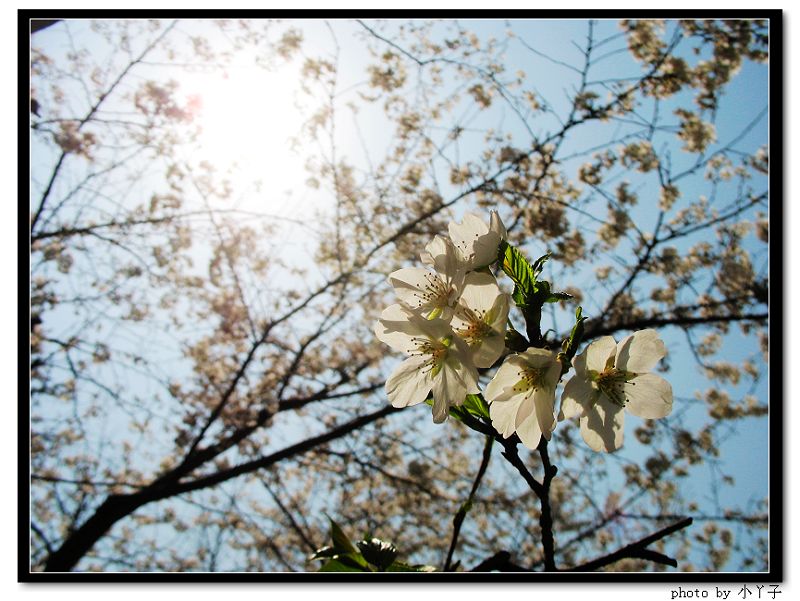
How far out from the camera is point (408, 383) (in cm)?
74

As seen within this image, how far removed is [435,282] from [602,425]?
10.9 inches

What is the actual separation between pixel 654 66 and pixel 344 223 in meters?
2.18

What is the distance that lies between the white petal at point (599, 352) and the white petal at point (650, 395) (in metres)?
0.06

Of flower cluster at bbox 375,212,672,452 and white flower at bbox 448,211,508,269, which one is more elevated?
white flower at bbox 448,211,508,269

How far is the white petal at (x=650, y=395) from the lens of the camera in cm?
69

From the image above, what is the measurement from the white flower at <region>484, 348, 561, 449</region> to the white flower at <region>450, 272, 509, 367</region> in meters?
0.02

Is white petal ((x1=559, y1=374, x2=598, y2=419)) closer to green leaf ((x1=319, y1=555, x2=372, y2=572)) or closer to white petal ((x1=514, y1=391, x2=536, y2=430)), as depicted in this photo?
white petal ((x1=514, y1=391, x2=536, y2=430))

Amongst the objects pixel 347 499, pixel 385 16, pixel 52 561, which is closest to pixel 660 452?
pixel 347 499

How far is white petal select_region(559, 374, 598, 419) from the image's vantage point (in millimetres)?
609

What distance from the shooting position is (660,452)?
379 centimetres

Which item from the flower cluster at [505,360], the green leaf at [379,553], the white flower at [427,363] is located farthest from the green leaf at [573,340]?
the green leaf at [379,553]

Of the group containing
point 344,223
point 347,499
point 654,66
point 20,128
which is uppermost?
point 654,66

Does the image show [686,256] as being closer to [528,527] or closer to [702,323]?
[702,323]

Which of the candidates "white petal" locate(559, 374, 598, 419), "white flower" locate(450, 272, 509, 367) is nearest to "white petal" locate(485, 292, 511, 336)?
"white flower" locate(450, 272, 509, 367)
